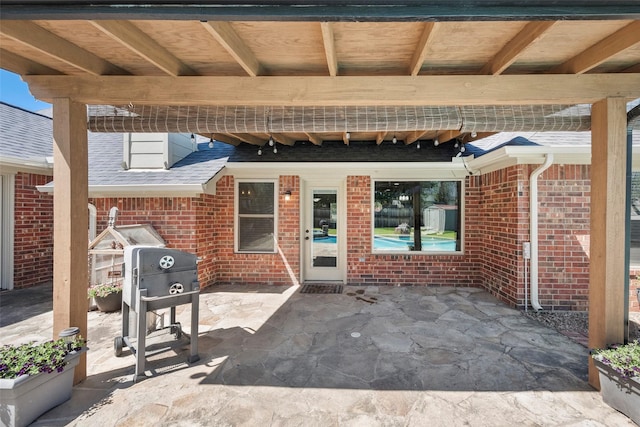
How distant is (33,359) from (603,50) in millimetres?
5363

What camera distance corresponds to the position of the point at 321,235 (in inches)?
250

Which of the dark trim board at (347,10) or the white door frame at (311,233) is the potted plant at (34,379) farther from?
the white door frame at (311,233)

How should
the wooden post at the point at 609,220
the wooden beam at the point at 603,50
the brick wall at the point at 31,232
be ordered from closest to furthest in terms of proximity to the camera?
the wooden beam at the point at 603,50 < the wooden post at the point at 609,220 < the brick wall at the point at 31,232

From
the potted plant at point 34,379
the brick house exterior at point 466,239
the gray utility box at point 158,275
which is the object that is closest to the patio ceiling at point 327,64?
the gray utility box at point 158,275

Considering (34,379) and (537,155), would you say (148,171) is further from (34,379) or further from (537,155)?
(537,155)

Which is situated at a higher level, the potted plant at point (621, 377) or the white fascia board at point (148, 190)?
the white fascia board at point (148, 190)

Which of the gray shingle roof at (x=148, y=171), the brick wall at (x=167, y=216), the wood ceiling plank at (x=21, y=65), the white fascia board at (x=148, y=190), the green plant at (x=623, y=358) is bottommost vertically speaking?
the green plant at (x=623, y=358)

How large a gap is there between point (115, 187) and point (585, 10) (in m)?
Result: 6.68

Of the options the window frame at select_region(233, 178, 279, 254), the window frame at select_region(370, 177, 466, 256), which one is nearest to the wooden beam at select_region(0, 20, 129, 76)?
the window frame at select_region(233, 178, 279, 254)

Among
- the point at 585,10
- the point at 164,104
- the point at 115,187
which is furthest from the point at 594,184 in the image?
the point at 115,187

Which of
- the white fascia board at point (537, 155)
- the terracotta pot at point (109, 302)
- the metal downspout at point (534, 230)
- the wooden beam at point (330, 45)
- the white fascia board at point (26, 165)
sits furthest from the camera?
the white fascia board at point (26, 165)

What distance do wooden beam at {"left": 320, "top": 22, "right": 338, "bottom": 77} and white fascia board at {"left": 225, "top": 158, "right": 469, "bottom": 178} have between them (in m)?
3.25

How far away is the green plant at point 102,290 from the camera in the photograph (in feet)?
14.3

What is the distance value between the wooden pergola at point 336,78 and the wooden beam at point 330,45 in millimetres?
17
